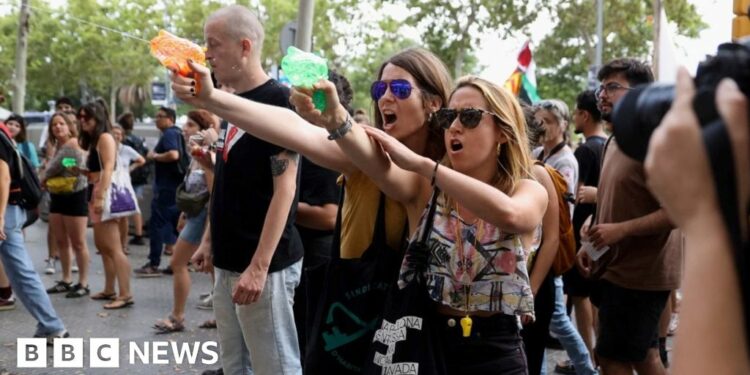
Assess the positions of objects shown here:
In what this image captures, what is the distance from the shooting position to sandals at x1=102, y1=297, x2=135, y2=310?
787 centimetres

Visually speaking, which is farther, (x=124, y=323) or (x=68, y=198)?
(x=68, y=198)

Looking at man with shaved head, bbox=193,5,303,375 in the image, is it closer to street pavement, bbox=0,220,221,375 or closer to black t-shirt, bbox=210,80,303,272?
black t-shirt, bbox=210,80,303,272

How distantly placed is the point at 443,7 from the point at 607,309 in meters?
25.2

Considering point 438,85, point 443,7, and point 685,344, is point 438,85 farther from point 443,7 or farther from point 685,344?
point 443,7

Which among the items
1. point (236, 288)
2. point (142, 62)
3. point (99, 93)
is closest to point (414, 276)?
point (236, 288)

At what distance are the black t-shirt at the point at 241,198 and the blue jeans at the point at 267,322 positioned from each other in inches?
2.7

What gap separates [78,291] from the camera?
8539 mm

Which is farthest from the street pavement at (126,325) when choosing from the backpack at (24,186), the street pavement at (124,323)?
the backpack at (24,186)

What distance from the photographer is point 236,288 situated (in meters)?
3.50

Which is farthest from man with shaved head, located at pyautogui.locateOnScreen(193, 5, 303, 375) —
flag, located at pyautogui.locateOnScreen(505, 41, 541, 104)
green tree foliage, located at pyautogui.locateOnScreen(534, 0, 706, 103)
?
green tree foliage, located at pyautogui.locateOnScreen(534, 0, 706, 103)

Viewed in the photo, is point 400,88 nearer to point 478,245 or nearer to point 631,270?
point 478,245

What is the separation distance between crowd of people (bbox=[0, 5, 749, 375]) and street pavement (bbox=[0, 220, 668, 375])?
608mm

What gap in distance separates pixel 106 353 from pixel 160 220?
3.99m

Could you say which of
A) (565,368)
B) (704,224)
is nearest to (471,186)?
(704,224)
